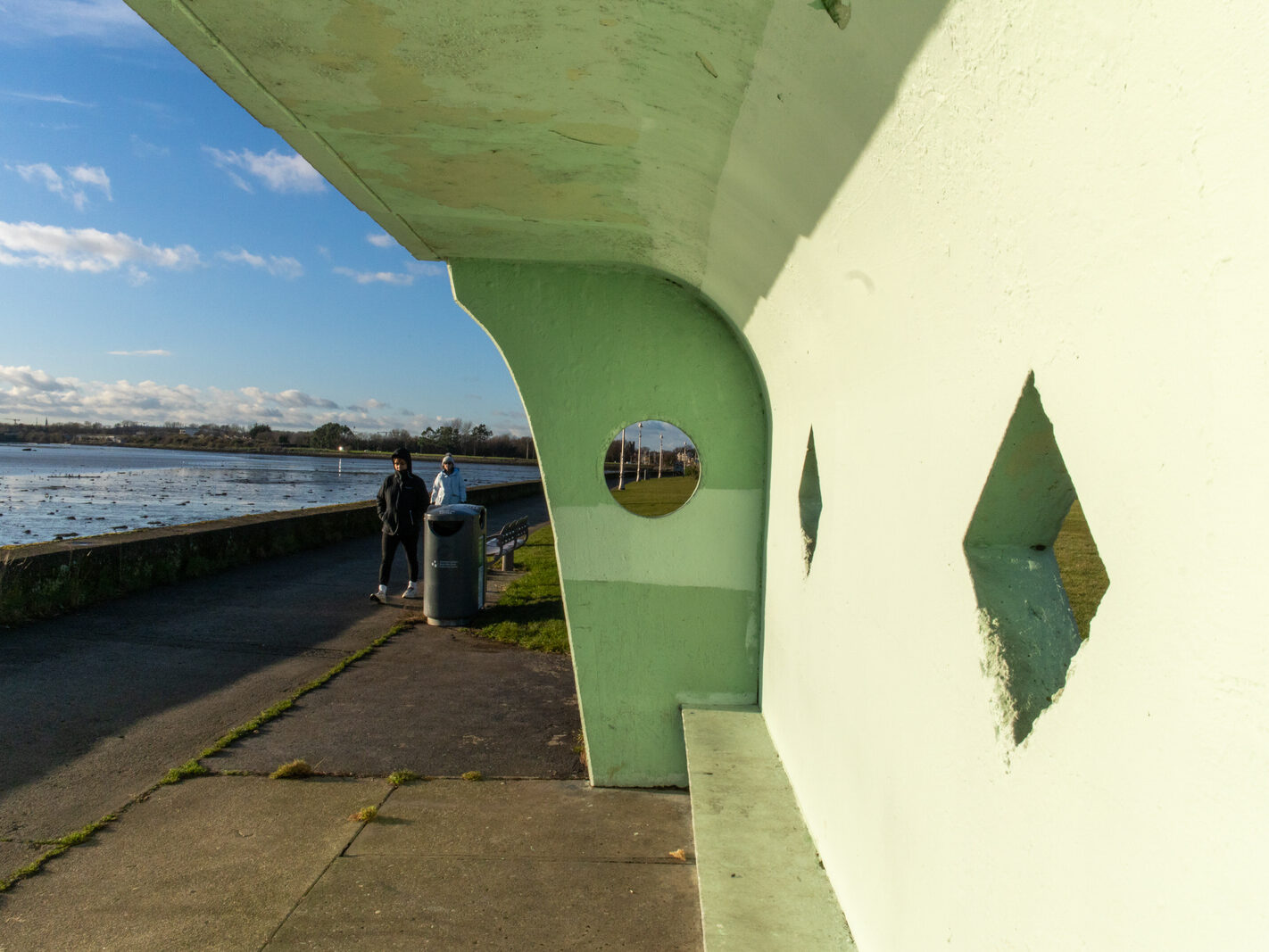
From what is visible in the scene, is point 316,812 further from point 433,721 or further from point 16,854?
point 433,721

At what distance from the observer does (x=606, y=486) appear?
4.94 meters

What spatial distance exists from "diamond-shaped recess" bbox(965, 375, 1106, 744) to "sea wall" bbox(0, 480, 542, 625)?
9332 millimetres

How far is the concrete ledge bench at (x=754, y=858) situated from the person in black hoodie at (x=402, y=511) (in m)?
7.50

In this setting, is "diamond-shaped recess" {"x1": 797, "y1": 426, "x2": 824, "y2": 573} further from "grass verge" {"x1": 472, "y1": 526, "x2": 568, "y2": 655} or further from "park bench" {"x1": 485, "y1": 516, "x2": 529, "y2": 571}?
"park bench" {"x1": 485, "y1": 516, "x2": 529, "y2": 571}

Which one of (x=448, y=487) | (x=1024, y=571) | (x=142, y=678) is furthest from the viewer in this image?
(x=448, y=487)

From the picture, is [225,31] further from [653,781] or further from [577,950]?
[653,781]

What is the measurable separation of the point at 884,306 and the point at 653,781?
3802mm

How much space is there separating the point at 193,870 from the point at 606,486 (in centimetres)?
273

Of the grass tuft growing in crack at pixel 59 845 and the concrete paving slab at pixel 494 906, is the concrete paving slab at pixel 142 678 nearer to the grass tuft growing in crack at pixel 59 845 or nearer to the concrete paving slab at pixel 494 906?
the grass tuft growing in crack at pixel 59 845

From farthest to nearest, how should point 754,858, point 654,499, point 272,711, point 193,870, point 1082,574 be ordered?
point 654,499
point 1082,574
point 272,711
point 193,870
point 754,858

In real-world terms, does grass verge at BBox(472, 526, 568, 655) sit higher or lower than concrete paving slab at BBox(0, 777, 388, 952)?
higher

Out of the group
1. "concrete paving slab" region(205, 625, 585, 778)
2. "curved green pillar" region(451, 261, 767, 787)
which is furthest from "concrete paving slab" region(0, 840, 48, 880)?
"curved green pillar" region(451, 261, 767, 787)

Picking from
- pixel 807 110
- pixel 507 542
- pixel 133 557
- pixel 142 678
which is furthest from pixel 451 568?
pixel 807 110

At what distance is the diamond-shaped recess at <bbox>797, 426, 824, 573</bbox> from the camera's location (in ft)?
11.6
